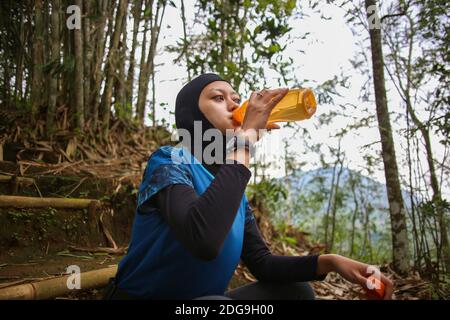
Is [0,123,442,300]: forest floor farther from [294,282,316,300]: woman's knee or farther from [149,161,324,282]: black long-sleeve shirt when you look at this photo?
[149,161,324,282]: black long-sleeve shirt

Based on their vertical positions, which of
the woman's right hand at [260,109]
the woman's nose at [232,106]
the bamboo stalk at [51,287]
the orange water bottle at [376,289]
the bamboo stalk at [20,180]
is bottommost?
the bamboo stalk at [51,287]

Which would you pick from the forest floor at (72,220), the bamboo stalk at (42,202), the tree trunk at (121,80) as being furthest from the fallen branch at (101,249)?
the tree trunk at (121,80)

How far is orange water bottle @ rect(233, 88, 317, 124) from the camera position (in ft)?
4.47

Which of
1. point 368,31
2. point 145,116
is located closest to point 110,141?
point 145,116

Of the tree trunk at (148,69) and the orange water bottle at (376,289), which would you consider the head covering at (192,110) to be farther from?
the tree trunk at (148,69)

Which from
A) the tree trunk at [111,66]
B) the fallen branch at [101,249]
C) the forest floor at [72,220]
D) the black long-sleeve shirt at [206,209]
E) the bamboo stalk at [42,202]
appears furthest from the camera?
the tree trunk at [111,66]

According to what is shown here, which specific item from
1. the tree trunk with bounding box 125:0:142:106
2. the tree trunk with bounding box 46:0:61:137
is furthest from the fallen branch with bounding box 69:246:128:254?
the tree trunk with bounding box 125:0:142:106

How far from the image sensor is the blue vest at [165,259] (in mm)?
1175

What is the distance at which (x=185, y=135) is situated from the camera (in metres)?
1.54

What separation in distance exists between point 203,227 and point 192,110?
624 millimetres

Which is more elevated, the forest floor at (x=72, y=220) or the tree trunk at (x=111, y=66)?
the tree trunk at (x=111, y=66)

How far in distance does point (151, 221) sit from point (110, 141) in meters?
3.43

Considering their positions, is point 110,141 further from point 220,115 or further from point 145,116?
point 220,115
